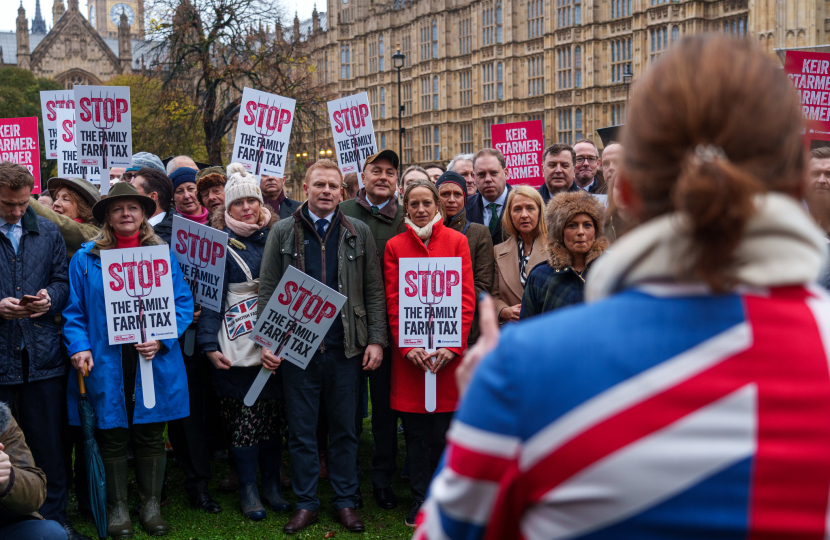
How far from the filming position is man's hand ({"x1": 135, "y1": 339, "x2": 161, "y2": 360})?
4.12m

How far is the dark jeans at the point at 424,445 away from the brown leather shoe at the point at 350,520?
0.37 metres

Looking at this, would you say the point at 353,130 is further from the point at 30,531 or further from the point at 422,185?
the point at 30,531

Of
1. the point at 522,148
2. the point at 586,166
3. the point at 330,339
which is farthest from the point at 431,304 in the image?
the point at 522,148

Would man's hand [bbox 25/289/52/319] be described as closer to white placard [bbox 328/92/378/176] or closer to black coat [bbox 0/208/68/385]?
black coat [bbox 0/208/68/385]

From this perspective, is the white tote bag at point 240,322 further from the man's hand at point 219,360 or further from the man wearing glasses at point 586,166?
the man wearing glasses at point 586,166

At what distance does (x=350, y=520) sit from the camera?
4.29 meters

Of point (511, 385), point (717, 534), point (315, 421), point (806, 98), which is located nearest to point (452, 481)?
point (511, 385)

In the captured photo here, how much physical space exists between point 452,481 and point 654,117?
498 mm

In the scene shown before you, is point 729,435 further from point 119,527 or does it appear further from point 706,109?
point 119,527

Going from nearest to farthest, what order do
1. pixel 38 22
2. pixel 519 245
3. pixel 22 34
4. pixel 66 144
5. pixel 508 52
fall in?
pixel 519 245 < pixel 66 144 < pixel 508 52 < pixel 22 34 < pixel 38 22

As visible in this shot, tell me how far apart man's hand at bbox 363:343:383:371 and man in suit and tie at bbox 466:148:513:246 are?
160 cm

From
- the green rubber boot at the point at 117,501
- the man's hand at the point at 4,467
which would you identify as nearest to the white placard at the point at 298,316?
the green rubber boot at the point at 117,501

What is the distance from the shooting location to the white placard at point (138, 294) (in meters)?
4.14

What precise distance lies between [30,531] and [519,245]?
2979mm
